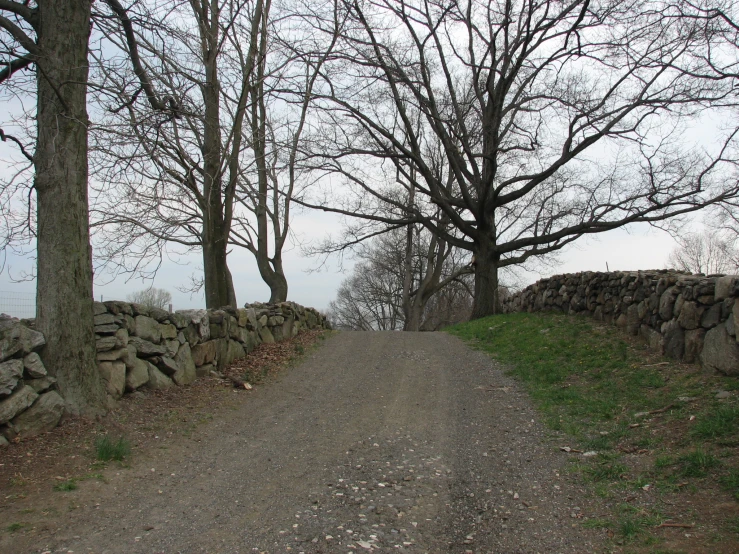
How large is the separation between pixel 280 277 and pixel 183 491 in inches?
476

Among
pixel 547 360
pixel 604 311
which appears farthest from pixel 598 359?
pixel 604 311

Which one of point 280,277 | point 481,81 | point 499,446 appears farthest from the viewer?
point 481,81

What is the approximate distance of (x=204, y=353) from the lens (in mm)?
8234

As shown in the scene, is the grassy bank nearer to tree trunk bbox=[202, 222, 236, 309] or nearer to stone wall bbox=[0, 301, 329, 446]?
stone wall bbox=[0, 301, 329, 446]

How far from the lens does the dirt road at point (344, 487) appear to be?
12.0ft

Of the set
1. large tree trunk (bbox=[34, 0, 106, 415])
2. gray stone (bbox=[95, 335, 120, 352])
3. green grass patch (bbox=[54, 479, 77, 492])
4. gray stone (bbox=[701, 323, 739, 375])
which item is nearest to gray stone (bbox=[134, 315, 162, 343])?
gray stone (bbox=[95, 335, 120, 352])

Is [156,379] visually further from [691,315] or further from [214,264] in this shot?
[691,315]

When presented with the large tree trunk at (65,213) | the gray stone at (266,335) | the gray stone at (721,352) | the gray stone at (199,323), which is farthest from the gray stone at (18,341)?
the gray stone at (721,352)

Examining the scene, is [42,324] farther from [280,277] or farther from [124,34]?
[280,277]

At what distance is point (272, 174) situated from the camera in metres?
13.2

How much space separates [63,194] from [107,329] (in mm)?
1619

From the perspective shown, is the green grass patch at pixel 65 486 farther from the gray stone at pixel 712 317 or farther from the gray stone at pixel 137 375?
the gray stone at pixel 712 317

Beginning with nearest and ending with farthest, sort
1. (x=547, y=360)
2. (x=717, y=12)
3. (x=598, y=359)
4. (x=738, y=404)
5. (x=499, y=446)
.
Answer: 1. (x=738, y=404)
2. (x=499, y=446)
3. (x=598, y=359)
4. (x=547, y=360)
5. (x=717, y=12)

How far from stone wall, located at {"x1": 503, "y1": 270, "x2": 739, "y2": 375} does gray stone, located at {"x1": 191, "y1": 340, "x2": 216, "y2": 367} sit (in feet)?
21.7
